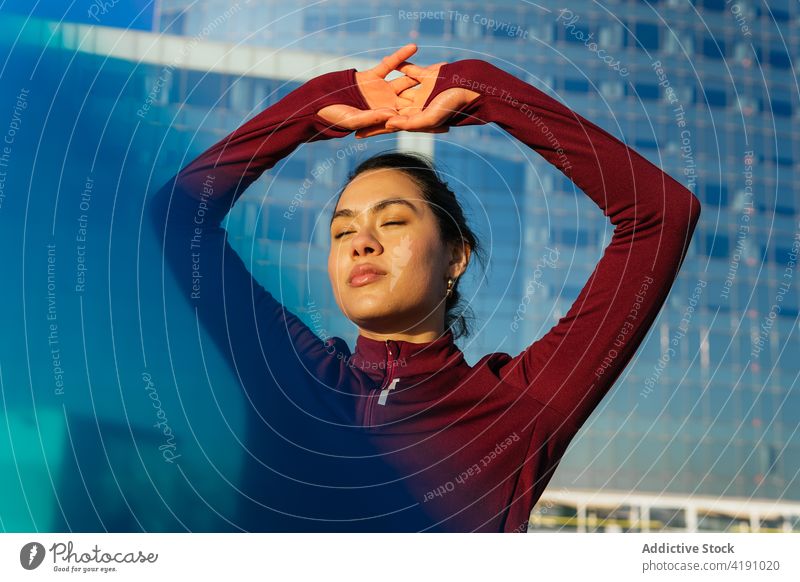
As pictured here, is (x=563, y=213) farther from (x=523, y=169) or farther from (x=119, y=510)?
(x=119, y=510)

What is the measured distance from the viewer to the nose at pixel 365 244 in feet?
7.77

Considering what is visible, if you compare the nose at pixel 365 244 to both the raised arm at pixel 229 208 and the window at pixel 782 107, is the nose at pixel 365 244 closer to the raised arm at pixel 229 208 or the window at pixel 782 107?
the raised arm at pixel 229 208

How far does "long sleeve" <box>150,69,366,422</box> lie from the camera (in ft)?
8.27

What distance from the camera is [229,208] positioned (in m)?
2.64

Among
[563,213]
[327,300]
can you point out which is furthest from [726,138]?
[327,300]

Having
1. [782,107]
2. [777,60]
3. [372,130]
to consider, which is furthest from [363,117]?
[782,107]

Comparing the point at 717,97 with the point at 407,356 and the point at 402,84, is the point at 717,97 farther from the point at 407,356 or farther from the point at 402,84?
the point at 407,356

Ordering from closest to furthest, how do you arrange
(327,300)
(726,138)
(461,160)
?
(327,300), (461,160), (726,138)

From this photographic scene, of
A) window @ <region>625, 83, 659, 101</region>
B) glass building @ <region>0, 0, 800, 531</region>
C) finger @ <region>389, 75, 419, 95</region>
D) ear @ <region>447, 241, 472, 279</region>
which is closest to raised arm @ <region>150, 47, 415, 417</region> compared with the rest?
finger @ <region>389, 75, 419, 95</region>

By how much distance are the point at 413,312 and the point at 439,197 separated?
379 mm

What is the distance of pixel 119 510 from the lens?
258cm

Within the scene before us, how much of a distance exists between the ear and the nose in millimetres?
274

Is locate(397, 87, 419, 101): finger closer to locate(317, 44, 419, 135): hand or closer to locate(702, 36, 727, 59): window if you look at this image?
locate(317, 44, 419, 135): hand
